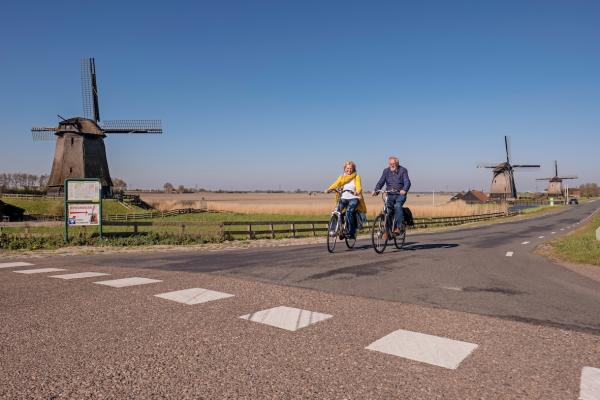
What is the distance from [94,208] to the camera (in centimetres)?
1513

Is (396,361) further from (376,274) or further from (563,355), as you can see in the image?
(376,274)

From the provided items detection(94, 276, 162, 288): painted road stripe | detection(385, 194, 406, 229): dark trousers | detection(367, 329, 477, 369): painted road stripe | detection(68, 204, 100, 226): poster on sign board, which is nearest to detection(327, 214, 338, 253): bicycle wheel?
detection(385, 194, 406, 229): dark trousers

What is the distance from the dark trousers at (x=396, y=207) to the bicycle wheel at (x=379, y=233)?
202mm

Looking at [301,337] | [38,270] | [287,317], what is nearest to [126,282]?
[38,270]

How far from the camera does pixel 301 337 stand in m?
3.78

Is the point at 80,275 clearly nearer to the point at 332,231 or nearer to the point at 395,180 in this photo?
the point at 332,231

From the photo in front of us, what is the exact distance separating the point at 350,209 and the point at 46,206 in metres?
50.3

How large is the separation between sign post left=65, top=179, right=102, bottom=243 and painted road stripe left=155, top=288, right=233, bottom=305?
1085 centimetres

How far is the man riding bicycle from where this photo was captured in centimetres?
1045

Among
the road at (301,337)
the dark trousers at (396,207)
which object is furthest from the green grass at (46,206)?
the road at (301,337)

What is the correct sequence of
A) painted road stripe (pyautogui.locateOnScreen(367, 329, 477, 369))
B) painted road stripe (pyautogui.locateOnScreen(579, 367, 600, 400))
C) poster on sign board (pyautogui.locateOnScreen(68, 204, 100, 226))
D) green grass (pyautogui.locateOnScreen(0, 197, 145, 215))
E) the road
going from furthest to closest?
green grass (pyautogui.locateOnScreen(0, 197, 145, 215)) → poster on sign board (pyautogui.locateOnScreen(68, 204, 100, 226)) → painted road stripe (pyautogui.locateOnScreen(367, 329, 477, 369)) → the road → painted road stripe (pyautogui.locateOnScreen(579, 367, 600, 400))

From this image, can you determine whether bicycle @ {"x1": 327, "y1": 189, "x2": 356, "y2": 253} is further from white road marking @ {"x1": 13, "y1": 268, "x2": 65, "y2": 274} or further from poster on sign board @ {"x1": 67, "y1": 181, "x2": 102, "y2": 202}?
poster on sign board @ {"x1": 67, "y1": 181, "x2": 102, "y2": 202}

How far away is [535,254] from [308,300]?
8.99 m

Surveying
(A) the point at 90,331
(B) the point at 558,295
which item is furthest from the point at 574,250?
(A) the point at 90,331
